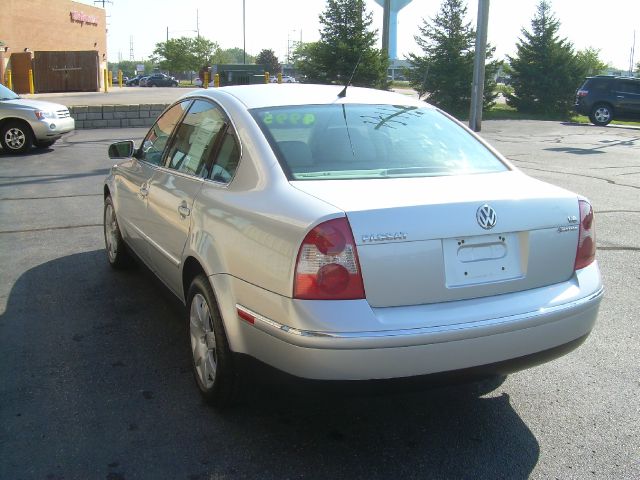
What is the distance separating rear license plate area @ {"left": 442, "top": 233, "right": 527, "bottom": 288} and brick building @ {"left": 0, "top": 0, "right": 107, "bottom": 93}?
120 feet

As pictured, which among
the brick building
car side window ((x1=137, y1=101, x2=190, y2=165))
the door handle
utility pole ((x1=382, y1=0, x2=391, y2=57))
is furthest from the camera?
the brick building

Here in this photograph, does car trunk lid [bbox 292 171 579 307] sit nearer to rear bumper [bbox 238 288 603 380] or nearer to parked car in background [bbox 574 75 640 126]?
rear bumper [bbox 238 288 603 380]

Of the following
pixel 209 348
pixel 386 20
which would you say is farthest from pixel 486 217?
pixel 386 20

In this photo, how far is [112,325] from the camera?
15.5ft

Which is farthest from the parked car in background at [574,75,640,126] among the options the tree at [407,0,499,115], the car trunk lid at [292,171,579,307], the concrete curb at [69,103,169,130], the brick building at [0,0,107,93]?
the brick building at [0,0,107,93]

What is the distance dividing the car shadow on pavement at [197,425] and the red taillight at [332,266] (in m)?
0.45

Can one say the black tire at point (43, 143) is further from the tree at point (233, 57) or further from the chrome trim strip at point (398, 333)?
the tree at point (233, 57)

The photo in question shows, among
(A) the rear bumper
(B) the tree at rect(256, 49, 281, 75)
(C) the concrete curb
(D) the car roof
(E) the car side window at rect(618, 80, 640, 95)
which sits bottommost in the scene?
(A) the rear bumper

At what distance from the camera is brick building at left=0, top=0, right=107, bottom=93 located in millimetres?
39375

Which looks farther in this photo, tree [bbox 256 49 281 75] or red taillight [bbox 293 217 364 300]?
tree [bbox 256 49 281 75]

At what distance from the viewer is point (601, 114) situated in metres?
25.9

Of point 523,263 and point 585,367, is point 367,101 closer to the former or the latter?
point 523,263

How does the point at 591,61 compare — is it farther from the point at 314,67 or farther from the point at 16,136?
the point at 16,136

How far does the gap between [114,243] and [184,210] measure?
2301 millimetres
